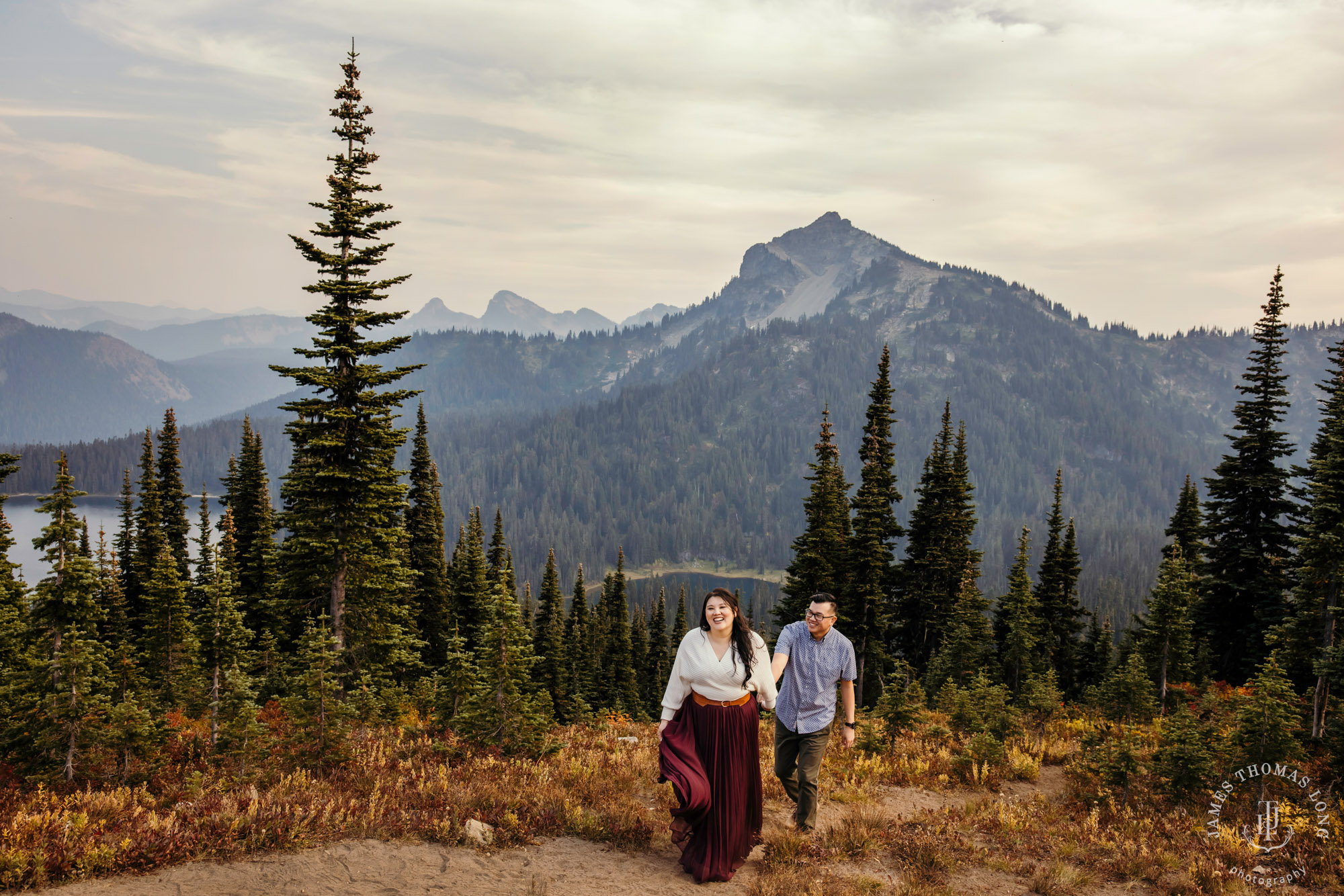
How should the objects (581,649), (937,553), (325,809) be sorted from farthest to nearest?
1. (581,649)
2. (937,553)
3. (325,809)

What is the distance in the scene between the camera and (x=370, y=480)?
1798 centimetres

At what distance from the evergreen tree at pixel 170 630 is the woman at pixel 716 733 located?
23079 millimetres

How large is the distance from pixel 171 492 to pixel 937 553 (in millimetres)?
47402

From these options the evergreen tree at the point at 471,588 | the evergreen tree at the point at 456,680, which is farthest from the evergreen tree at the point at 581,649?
the evergreen tree at the point at 456,680

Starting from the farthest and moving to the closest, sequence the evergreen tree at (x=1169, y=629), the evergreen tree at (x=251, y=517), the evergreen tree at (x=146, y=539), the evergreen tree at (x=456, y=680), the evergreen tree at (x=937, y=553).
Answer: the evergreen tree at (x=146, y=539), the evergreen tree at (x=937, y=553), the evergreen tree at (x=251, y=517), the evergreen tree at (x=1169, y=629), the evergreen tree at (x=456, y=680)

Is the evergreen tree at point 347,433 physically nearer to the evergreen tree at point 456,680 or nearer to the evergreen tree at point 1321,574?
the evergreen tree at point 456,680

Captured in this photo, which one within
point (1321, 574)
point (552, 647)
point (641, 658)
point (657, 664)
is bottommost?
point (641, 658)

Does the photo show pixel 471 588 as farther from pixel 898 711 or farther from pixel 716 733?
pixel 716 733

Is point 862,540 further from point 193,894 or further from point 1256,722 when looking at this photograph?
point 193,894

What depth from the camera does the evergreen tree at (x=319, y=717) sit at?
11773 mm

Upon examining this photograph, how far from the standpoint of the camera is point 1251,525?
2909cm

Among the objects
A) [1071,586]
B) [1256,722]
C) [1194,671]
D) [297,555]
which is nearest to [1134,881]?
[1256,722]

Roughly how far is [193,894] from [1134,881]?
11320mm

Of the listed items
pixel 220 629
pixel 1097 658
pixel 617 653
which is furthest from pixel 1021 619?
pixel 617 653
